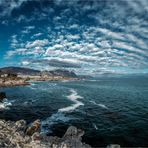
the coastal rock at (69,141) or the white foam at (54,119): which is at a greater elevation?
the coastal rock at (69,141)

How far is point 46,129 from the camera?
37000 mm

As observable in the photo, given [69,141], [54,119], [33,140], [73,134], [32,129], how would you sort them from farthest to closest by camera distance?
[54,119] → [32,129] → [73,134] → [69,141] → [33,140]

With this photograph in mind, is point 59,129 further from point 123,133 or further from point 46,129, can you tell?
point 123,133

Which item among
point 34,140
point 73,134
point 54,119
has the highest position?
point 34,140

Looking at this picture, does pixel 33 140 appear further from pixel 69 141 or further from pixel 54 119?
pixel 54 119

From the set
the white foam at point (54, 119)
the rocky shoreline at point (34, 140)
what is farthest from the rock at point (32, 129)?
the white foam at point (54, 119)

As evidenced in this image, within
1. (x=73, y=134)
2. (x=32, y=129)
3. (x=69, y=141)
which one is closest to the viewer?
(x=69, y=141)

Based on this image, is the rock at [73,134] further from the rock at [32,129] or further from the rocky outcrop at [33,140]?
the rock at [32,129]

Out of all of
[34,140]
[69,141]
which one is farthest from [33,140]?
[69,141]

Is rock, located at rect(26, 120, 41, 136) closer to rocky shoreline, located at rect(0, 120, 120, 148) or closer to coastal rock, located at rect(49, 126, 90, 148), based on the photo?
rocky shoreline, located at rect(0, 120, 120, 148)

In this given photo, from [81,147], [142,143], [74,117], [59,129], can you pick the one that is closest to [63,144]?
[81,147]

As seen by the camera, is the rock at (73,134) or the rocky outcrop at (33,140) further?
the rock at (73,134)

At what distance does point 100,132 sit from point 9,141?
57.7ft

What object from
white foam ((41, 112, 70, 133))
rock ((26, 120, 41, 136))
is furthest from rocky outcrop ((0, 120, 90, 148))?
white foam ((41, 112, 70, 133))
